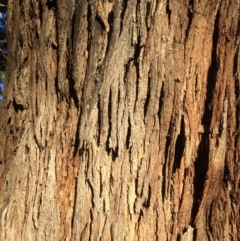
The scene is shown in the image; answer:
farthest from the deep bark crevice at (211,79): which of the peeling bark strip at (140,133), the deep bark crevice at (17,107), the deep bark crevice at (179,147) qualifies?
the deep bark crevice at (17,107)

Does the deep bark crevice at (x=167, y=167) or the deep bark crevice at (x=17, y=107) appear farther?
the deep bark crevice at (x=17, y=107)

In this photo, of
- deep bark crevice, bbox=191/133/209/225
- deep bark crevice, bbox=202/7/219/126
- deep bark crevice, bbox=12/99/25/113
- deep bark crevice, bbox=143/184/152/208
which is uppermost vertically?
deep bark crevice, bbox=202/7/219/126

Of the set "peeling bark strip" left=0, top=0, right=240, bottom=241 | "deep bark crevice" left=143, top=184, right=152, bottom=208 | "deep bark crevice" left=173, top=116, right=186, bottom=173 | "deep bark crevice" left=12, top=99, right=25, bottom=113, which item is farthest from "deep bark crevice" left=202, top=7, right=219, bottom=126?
"deep bark crevice" left=12, top=99, right=25, bottom=113

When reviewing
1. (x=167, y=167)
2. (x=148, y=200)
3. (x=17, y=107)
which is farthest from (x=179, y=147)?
(x=17, y=107)

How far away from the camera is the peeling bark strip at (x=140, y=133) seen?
1.71m

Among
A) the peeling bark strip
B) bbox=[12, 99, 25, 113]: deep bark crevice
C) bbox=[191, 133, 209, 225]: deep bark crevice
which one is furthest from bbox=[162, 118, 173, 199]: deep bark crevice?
bbox=[12, 99, 25, 113]: deep bark crevice

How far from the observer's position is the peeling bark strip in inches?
67.2

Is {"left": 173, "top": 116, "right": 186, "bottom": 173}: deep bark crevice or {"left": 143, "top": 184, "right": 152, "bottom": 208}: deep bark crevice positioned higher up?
{"left": 173, "top": 116, "right": 186, "bottom": 173}: deep bark crevice

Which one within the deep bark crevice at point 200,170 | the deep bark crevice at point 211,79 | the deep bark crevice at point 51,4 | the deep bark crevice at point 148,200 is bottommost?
the deep bark crevice at point 148,200

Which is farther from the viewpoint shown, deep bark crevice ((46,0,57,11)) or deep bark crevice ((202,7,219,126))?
deep bark crevice ((46,0,57,11))

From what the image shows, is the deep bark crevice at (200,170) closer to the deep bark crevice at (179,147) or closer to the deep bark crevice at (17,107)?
the deep bark crevice at (179,147)

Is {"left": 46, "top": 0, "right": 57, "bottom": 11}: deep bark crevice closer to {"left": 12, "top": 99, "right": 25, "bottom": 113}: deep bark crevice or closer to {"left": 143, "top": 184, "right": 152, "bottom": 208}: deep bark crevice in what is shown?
{"left": 12, "top": 99, "right": 25, "bottom": 113}: deep bark crevice

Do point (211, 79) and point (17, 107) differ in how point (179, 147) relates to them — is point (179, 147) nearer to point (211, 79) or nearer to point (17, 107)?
point (211, 79)

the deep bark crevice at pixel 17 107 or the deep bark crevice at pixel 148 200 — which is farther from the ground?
the deep bark crevice at pixel 17 107
